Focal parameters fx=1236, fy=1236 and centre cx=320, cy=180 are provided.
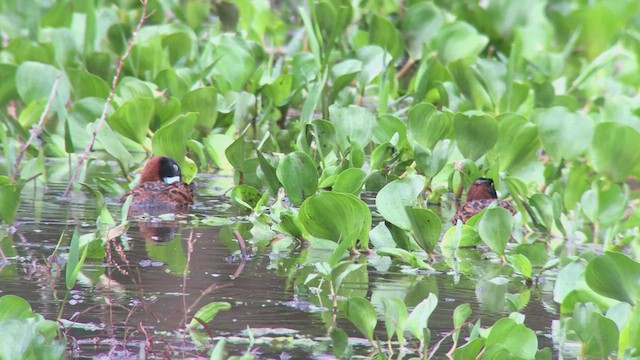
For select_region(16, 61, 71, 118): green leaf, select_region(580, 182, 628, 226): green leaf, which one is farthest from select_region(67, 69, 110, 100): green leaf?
select_region(580, 182, 628, 226): green leaf

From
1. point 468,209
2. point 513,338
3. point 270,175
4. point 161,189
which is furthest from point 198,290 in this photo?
point 468,209

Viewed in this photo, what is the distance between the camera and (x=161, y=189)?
5.09 m

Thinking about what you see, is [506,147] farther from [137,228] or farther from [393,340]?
[393,340]

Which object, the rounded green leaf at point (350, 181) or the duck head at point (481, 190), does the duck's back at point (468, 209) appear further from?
the rounded green leaf at point (350, 181)

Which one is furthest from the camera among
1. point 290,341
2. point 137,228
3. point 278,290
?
point 137,228

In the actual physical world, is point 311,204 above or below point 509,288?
above

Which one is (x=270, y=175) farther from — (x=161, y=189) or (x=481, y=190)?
(x=481, y=190)

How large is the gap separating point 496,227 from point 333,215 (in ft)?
1.95

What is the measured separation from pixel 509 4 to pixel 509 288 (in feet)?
15.5

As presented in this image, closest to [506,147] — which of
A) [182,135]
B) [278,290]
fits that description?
[182,135]

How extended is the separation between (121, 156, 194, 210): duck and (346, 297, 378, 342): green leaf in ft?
6.87

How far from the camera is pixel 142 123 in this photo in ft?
18.8

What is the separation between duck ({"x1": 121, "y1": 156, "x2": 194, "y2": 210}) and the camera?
202 inches

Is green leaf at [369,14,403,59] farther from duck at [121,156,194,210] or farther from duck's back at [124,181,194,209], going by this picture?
duck's back at [124,181,194,209]
